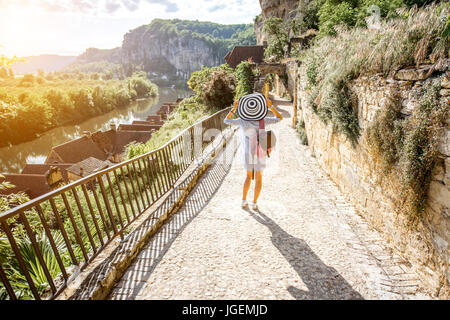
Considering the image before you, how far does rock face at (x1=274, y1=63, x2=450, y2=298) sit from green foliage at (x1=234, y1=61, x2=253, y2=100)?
9.84 metres

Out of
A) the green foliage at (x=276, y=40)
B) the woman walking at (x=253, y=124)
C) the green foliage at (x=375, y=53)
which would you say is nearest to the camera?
the green foliage at (x=375, y=53)

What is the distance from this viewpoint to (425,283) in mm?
2475

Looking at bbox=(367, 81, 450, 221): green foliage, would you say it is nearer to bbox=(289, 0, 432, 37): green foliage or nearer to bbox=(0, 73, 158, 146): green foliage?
bbox=(289, 0, 432, 37): green foliage

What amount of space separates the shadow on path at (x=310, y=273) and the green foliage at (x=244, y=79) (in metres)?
11.5

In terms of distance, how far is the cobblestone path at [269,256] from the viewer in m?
2.42

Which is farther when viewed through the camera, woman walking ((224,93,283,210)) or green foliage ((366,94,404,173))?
woman walking ((224,93,283,210))

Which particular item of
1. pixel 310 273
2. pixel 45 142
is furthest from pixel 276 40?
pixel 45 142

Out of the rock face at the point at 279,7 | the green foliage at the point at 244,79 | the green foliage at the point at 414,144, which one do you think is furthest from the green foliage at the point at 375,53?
the rock face at the point at 279,7

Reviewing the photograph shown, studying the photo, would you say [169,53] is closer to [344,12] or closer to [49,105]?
[49,105]

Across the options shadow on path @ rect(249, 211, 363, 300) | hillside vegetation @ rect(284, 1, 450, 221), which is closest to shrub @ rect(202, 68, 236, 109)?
hillside vegetation @ rect(284, 1, 450, 221)

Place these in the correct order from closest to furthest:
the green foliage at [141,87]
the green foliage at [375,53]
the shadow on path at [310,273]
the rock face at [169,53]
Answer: the shadow on path at [310,273]
the green foliage at [375,53]
the green foliage at [141,87]
the rock face at [169,53]

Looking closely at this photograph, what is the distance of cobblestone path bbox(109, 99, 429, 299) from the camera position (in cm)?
242

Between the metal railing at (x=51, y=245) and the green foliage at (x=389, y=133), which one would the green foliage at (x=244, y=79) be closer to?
the metal railing at (x=51, y=245)
